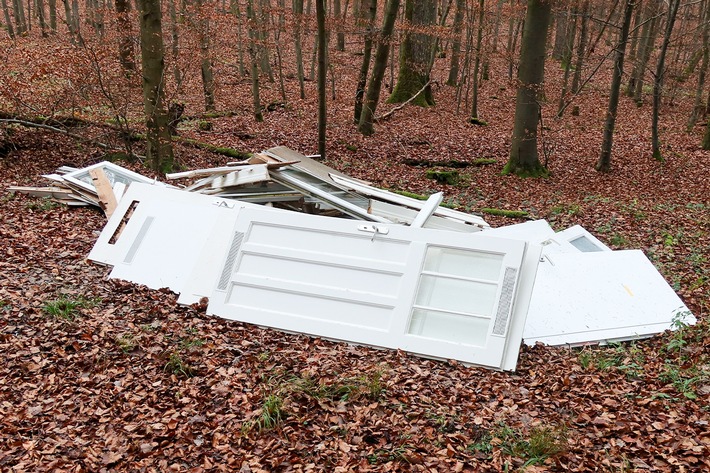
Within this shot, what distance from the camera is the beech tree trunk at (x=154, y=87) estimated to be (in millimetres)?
9516

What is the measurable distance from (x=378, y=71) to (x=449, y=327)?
415 inches

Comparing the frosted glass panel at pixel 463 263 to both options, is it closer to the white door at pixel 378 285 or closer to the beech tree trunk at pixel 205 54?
the white door at pixel 378 285

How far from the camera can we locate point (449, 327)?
5266mm

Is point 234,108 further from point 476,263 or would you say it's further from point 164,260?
point 476,263

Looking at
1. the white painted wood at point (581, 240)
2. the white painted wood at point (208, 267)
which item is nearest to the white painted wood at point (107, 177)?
the white painted wood at point (208, 267)

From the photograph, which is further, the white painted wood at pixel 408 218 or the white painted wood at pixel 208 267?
the white painted wood at pixel 408 218

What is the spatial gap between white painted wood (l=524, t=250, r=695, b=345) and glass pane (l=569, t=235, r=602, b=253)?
743 millimetres

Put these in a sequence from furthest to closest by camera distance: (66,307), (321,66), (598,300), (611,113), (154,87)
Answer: (611,113) → (321,66) → (154,87) → (598,300) → (66,307)

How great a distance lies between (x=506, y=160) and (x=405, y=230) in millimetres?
8794

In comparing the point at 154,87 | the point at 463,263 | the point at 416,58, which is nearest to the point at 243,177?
the point at 463,263

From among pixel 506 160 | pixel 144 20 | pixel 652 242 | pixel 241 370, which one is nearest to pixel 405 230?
pixel 241 370

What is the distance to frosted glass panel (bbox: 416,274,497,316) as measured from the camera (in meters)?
5.28

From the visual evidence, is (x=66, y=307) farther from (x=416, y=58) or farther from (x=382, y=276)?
(x=416, y=58)

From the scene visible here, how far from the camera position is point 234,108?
17.6 m
